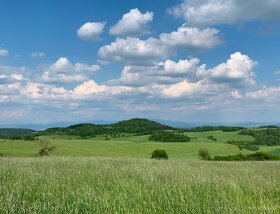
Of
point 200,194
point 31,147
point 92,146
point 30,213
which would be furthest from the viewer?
point 92,146

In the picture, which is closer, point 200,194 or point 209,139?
point 200,194

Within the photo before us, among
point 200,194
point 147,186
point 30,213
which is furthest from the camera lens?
point 147,186

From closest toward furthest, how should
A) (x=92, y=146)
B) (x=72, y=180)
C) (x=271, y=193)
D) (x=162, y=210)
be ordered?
(x=162, y=210), (x=271, y=193), (x=72, y=180), (x=92, y=146)

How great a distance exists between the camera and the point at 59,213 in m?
6.21

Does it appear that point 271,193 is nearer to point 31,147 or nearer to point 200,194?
point 200,194

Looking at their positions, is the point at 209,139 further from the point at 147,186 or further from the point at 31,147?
the point at 147,186

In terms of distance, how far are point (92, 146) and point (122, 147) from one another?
810 cm

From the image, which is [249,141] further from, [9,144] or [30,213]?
[30,213]

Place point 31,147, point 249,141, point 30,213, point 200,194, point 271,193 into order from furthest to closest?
1. point 249,141
2. point 31,147
3. point 271,193
4. point 200,194
5. point 30,213

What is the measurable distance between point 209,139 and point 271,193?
420 ft

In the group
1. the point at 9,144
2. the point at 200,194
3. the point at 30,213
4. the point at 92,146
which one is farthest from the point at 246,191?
the point at 92,146

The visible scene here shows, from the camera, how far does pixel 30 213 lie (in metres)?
6.10

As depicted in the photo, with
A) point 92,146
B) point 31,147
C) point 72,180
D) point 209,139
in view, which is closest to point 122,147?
point 92,146

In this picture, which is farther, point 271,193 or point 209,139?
point 209,139
